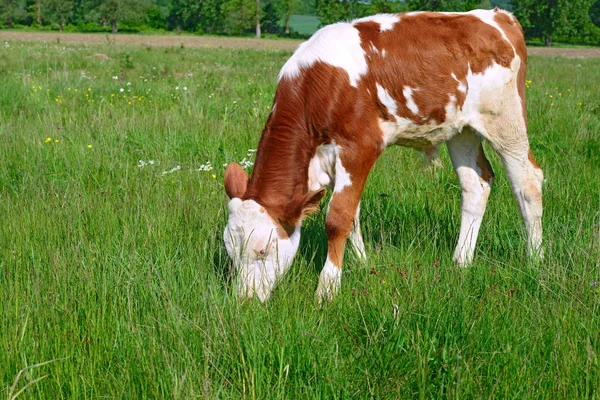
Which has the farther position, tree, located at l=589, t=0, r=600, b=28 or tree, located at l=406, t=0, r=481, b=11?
tree, located at l=589, t=0, r=600, b=28

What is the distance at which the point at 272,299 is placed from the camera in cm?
321

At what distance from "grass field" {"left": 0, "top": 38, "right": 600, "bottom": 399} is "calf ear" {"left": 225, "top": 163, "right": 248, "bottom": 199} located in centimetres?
38

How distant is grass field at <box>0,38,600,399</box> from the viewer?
2352 mm

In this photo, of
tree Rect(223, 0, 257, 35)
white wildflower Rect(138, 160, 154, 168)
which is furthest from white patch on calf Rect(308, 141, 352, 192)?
tree Rect(223, 0, 257, 35)

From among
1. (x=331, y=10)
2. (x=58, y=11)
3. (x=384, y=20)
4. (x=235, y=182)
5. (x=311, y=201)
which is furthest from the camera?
(x=58, y=11)

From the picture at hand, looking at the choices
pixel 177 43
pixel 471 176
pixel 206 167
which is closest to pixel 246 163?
pixel 206 167

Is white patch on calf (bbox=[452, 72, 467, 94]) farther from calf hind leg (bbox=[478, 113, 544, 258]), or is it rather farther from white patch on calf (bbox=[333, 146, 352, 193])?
white patch on calf (bbox=[333, 146, 352, 193])

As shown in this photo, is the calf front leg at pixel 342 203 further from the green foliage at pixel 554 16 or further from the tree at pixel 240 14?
the tree at pixel 240 14

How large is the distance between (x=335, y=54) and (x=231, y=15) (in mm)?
72712

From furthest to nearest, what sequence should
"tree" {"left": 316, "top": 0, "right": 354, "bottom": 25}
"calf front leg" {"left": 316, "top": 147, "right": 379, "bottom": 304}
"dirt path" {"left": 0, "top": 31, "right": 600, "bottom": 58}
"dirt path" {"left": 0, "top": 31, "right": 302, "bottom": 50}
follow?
"tree" {"left": 316, "top": 0, "right": 354, "bottom": 25}
"dirt path" {"left": 0, "top": 31, "right": 600, "bottom": 58}
"dirt path" {"left": 0, "top": 31, "right": 302, "bottom": 50}
"calf front leg" {"left": 316, "top": 147, "right": 379, "bottom": 304}

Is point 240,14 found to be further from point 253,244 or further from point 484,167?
point 253,244

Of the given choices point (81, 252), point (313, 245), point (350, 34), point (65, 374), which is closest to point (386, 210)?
point (313, 245)

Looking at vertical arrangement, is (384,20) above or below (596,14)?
below

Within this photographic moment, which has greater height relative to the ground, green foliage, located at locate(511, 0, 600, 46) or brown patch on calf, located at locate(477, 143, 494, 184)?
green foliage, located at locate(511, 0, 600, 46)
